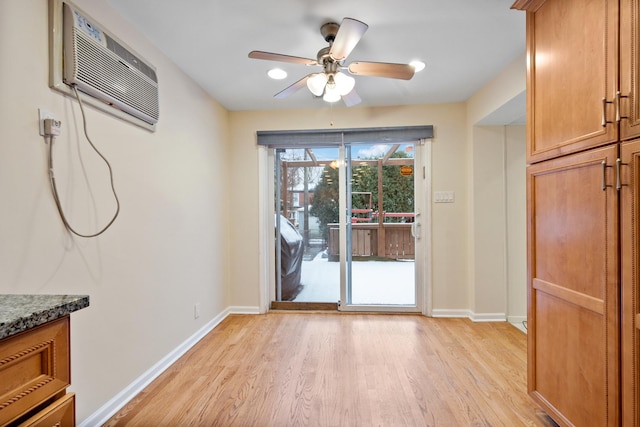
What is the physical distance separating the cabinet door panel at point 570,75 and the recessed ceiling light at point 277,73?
5.55 feet

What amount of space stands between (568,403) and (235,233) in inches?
121

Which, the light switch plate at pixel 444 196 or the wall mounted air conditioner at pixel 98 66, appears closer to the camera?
the wall mounted air conditioner at pixel 98 66

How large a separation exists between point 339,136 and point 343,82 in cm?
144

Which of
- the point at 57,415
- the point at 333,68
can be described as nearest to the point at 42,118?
the point at 57,415

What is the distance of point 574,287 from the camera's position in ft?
4.55

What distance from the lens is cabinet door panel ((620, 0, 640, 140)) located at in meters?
1.11

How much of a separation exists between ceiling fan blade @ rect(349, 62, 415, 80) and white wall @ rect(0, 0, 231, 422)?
141cm

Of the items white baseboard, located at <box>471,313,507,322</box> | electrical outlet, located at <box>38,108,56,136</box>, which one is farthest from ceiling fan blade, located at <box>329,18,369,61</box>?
white baseboard, located at <box>471,313,507,322</box>

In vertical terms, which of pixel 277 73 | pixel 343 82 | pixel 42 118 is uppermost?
pixel 277 73

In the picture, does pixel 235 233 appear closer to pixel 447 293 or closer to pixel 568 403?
pixel 447 293

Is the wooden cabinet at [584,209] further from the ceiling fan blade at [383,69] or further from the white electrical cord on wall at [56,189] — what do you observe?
the white electrical cord on wall at [56,189]

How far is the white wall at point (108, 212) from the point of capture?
4.14ft

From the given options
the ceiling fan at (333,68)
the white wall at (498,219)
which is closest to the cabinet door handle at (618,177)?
the ceiling fan at (333,68)

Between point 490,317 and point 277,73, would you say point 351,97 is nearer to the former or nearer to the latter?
point 277,73
